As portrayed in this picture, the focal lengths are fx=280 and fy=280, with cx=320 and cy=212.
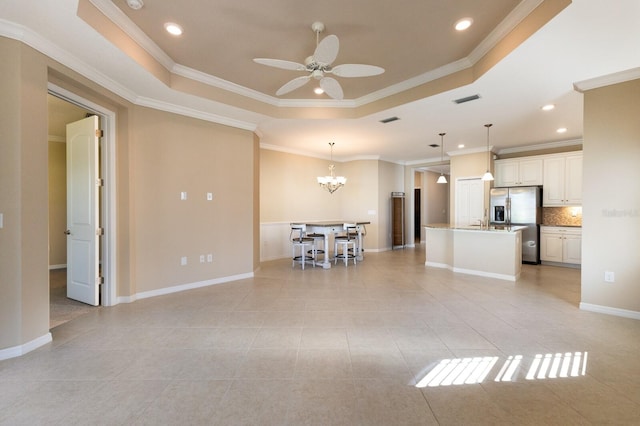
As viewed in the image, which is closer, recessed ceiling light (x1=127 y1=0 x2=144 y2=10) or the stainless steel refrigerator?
recessed ceiling light (x1=127 y1=0 x2=144 y2=10)

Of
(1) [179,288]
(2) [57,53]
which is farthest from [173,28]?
(1) [179,288]

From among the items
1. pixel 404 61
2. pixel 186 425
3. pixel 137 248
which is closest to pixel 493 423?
pixel 186 425

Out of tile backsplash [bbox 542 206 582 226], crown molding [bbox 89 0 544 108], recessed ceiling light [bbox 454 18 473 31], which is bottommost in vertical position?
tile backsplash [bbox 542 206 582 226]

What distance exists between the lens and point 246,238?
5.12 m

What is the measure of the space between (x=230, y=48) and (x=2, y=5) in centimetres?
179

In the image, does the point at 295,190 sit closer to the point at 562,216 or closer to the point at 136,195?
the point at 136,195

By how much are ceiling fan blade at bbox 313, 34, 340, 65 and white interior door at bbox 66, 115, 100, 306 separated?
10.1 ft

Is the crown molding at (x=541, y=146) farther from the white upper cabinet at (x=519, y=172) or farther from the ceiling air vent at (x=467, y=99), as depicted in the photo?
the ceiling air vent at (x=467, y=99)

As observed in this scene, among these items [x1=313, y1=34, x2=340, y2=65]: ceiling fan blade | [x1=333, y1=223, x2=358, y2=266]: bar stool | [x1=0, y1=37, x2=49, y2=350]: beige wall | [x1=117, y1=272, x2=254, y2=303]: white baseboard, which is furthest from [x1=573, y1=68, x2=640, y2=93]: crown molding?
[x1=0, y1=37, x2=49, y2=350]: beige wall

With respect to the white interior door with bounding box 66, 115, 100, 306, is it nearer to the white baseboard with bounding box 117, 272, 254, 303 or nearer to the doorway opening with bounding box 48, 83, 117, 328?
the doorway opening with bounding box 48, 83, 117, 328

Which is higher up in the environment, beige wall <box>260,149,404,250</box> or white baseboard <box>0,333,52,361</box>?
beige wall <box>260,149,404,250</box>

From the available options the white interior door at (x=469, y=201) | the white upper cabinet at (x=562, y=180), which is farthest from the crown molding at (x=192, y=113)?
the white upper cabinet at (x=562, y=180)

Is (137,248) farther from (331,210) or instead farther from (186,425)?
(331,210)

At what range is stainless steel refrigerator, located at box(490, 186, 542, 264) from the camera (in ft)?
20.7
